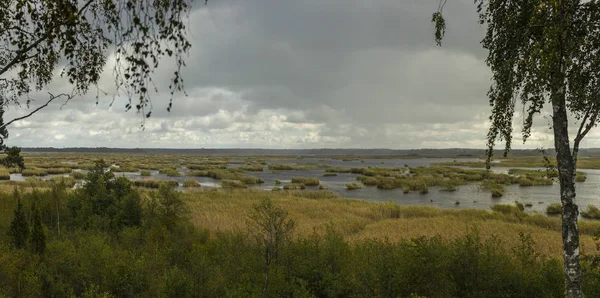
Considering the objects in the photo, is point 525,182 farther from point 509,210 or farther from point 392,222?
point 392,222

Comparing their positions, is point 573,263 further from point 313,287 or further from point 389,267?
point 313,287

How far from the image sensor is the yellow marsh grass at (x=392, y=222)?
18109mm

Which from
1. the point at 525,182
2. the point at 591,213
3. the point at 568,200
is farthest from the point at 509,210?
the point at 525,182

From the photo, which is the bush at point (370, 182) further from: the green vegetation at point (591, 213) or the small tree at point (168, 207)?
the small tree at point (168, 207)

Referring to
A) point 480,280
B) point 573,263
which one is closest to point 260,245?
point 480,280

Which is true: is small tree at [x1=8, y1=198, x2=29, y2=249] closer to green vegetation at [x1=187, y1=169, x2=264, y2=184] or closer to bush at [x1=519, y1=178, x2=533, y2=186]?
green vegetation at [x1=187, y1=169, x2=264, y2=184]

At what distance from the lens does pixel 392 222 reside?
22141 millimetres

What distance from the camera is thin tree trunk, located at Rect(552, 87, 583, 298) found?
6.24 meters

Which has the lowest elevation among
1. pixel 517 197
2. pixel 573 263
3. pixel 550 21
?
pixel 517 197

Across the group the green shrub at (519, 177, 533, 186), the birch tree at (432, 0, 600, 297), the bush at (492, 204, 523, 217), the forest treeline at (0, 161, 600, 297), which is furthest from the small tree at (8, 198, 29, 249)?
the green shrub at (519, 177, 533, 186)

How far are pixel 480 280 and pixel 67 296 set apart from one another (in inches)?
440

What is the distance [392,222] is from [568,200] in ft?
53.6

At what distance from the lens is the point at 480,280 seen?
9438 millimetres

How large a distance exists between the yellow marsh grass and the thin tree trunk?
28.4 ft
